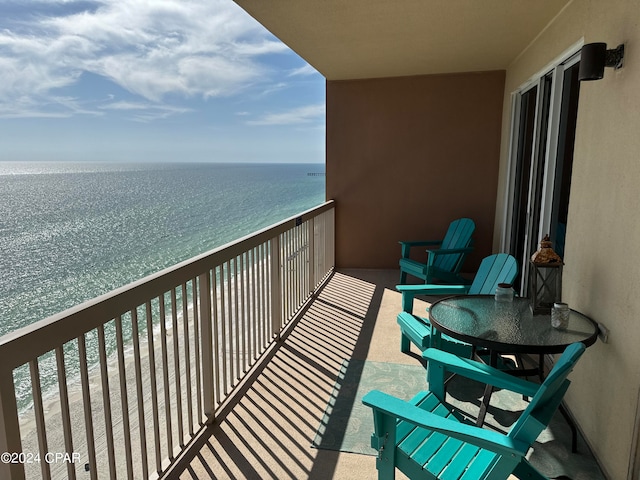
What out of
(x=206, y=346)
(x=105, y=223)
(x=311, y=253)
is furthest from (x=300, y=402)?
(x=105, y=223)

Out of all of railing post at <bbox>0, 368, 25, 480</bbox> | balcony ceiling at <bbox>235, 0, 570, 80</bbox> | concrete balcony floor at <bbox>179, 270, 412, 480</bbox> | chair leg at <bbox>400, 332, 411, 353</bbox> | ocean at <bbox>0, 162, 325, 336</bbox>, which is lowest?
ocean at <bbox>0, 162, 325, 336</bbox>

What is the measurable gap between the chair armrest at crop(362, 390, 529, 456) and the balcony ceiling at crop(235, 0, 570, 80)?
261 centimetres

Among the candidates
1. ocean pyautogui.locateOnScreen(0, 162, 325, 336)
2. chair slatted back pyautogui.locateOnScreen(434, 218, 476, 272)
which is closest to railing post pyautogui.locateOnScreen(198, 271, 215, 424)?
chair slatted back pyautogui.locateOnScreen(434, 218, 476, 272)

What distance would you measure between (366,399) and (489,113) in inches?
182

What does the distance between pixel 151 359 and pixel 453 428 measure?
1.20 m

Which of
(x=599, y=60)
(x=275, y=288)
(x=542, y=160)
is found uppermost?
(x=599, y=60)

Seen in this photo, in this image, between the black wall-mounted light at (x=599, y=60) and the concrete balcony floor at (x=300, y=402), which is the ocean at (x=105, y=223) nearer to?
the concrete balcony floor at (x=300, y=402)

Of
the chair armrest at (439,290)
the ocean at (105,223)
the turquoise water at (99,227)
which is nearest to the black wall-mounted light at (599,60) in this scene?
the chair armrest at (439,290)

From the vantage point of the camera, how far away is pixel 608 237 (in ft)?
6.34

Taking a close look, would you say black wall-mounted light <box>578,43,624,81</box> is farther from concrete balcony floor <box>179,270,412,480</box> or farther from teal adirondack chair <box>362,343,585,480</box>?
concrete balcony floor <box>179,270,412,480</box>

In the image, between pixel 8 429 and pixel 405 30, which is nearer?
pixel 8 429

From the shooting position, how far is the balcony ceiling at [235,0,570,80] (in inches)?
118

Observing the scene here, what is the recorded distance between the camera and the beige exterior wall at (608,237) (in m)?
1.70

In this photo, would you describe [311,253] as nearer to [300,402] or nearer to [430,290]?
[430,290]
